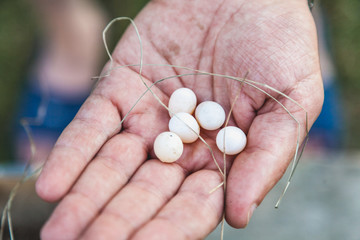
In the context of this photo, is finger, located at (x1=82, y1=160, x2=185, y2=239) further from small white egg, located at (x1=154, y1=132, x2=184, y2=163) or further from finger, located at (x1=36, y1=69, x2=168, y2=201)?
finger, located at (x1=36, y1=69, x2=168, y2=201)

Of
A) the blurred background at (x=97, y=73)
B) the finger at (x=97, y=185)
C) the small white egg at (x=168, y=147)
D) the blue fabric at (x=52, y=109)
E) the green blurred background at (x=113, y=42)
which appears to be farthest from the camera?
the green blurred background at (x=113, y=42)

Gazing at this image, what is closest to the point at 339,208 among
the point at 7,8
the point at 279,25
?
the point at 279,25

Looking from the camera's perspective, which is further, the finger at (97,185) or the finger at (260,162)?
the finger at (260,162)

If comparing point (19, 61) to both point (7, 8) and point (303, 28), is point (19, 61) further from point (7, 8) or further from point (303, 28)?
point (303, 28)

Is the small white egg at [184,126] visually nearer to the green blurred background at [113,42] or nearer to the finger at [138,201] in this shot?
the finger at [138,201]

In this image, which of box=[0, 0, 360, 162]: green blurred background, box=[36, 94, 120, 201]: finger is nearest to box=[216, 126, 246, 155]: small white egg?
box=[36, 94, 120, 201]: finger

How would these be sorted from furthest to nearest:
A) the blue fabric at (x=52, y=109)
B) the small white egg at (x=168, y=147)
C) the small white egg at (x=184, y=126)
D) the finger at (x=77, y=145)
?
the blue fabric at (x=52, y=109)
the small white egg at (x=184, y=126)
the small white egg at (x=168, y=147)
the finger at (x=77, y=145)

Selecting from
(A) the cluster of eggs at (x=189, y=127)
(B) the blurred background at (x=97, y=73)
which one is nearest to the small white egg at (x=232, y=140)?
(A) the cluster of eggs at (x=189, y=127)
